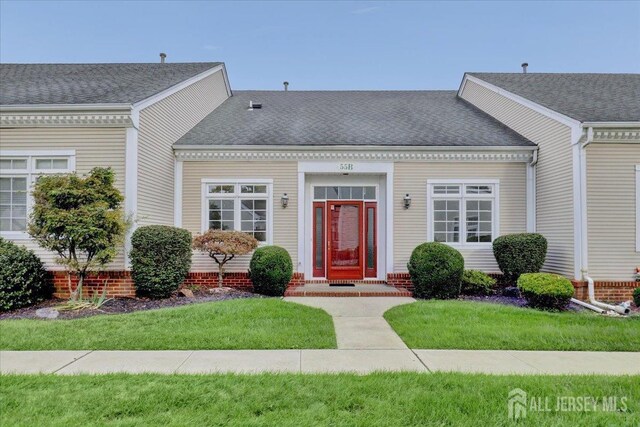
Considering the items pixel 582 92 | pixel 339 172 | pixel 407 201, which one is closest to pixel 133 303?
pixel 339 172

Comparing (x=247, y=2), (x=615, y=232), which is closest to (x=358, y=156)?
(x=615, y=232)

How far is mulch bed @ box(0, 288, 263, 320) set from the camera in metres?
7.24

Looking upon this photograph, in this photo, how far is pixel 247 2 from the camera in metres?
17.1

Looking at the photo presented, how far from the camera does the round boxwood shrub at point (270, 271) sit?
30.7 feet

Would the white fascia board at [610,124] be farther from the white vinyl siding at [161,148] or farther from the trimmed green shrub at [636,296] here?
the white vinyl siding at [161,148]

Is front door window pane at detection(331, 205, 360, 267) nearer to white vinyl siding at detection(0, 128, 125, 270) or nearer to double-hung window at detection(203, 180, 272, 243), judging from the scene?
double-hung window at detection(203, 180, 272, 243)

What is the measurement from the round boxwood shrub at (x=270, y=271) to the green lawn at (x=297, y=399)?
5.30 meters

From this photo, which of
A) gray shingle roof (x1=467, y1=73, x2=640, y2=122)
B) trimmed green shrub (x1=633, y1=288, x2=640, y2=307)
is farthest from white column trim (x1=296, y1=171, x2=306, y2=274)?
trimmed green shrub (x1=633, y1=288, x2=640, y2=307)

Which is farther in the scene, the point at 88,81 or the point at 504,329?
the point at 88,81

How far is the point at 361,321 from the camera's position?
6.99m

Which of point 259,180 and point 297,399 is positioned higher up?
point 259,180

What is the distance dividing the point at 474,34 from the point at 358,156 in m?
11.8

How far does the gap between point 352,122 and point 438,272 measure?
597 centimetres

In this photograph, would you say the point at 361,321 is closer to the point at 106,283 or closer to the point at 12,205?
the point at 106,283
